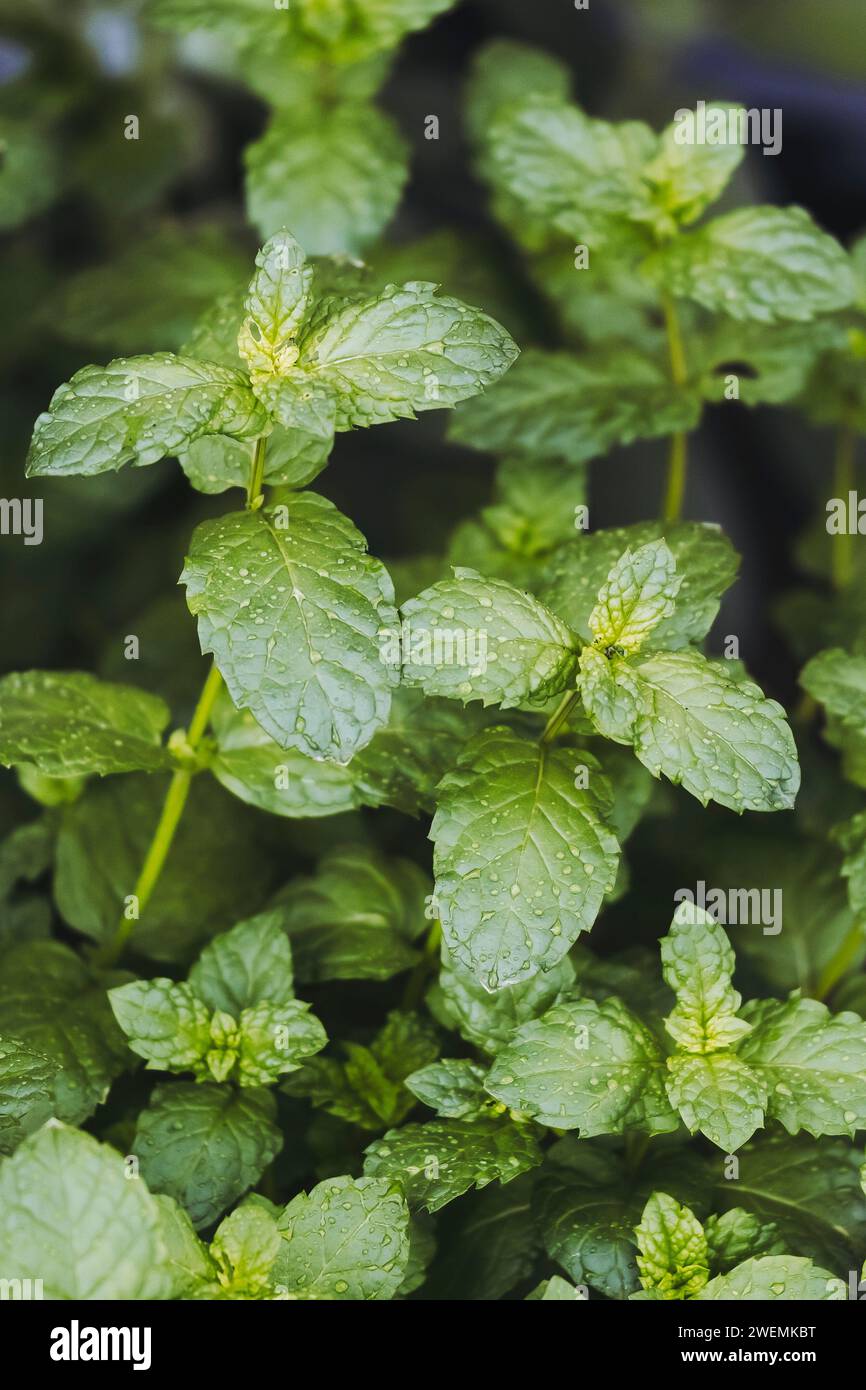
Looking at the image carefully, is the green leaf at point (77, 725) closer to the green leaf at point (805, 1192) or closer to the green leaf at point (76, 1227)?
the green leaf at point (76, 1227)

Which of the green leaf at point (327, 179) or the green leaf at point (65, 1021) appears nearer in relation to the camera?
the green leaf at point (65, 1021)

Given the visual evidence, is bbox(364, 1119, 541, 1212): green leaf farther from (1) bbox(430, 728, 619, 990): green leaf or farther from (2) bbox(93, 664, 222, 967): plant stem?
(2) bbox(93, 664, 222, 967): plant stem

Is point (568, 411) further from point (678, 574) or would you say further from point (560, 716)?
point (560, 716)

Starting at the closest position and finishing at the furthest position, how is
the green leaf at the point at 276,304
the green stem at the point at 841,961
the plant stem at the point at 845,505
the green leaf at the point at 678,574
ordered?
the green leaf at the point at 276,304 → the green leaf at the point at 678,574 → the green stem at the point at 841,961 → the plant stem at the point at 845,505

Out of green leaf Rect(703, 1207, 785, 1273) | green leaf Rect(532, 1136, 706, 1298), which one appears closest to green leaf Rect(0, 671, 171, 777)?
green leaf Rect(532, 1136, 706, 1298)

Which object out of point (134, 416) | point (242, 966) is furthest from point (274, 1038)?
point (134, 416)

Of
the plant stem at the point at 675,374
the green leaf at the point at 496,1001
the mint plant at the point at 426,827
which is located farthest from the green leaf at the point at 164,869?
the plant stem at the point at 675,374
